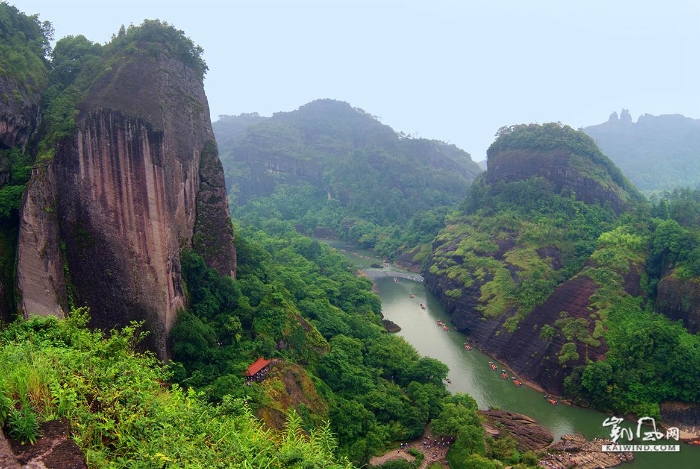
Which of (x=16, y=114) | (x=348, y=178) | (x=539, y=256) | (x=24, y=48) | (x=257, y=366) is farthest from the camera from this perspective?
(x=348, y=178)

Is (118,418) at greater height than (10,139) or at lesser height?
lesser

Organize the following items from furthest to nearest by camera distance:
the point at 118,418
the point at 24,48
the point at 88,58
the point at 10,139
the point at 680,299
A: the point at 680,299 < the point at 88,58 < the point at 24,48 < the point at 10,139 < the point at 118,418

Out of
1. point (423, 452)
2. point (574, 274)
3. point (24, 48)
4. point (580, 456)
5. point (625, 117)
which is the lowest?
point (580, 456)

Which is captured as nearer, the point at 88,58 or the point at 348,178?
the point at 88,58

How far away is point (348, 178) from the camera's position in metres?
95.9

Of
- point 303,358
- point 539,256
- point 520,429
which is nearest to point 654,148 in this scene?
point 539,256

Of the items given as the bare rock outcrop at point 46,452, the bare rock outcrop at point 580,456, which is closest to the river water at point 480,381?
the bare rock outcrop at point 580,456

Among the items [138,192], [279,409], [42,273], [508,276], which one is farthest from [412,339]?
[42,273]

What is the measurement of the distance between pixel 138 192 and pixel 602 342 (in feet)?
94.5

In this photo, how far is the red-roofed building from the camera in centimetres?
1989

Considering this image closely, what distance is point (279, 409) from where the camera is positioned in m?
18.8

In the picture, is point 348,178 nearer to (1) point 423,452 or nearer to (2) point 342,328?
(2) point 342,328

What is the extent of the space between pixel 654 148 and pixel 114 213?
13262 centimetres

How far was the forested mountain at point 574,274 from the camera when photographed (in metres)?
27.6
